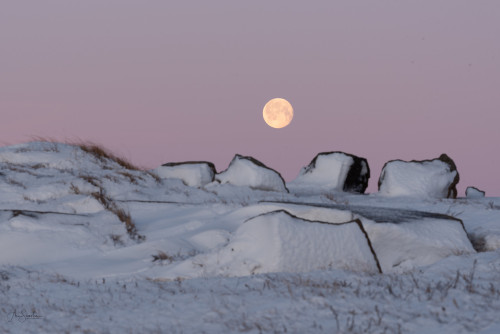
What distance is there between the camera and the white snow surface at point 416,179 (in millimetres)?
12727

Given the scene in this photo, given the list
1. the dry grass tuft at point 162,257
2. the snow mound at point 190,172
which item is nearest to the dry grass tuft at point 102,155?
the snow mound at point 190,172

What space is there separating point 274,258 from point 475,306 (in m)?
2.34

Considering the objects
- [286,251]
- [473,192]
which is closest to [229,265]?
[286,251]

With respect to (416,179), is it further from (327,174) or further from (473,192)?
(473,192)

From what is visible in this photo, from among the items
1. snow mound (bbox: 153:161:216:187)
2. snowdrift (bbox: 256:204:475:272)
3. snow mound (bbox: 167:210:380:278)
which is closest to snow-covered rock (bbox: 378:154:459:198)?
snow mound (bbox: 153:161:216:187)

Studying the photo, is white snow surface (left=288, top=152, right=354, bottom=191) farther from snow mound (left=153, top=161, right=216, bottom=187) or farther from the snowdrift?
the snowdrift

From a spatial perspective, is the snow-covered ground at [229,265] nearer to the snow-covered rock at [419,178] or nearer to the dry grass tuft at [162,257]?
the dry grass tuft at [162,257]

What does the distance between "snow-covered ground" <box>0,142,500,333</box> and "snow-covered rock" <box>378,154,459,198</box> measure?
151cm

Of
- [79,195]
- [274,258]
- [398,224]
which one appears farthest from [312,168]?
[274,258]

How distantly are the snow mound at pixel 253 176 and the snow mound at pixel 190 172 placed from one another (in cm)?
57

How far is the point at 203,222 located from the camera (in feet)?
26.7

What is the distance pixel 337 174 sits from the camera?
48.5ft

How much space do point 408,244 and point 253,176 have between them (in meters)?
7.67

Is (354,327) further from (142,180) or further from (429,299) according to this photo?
(142,180)
